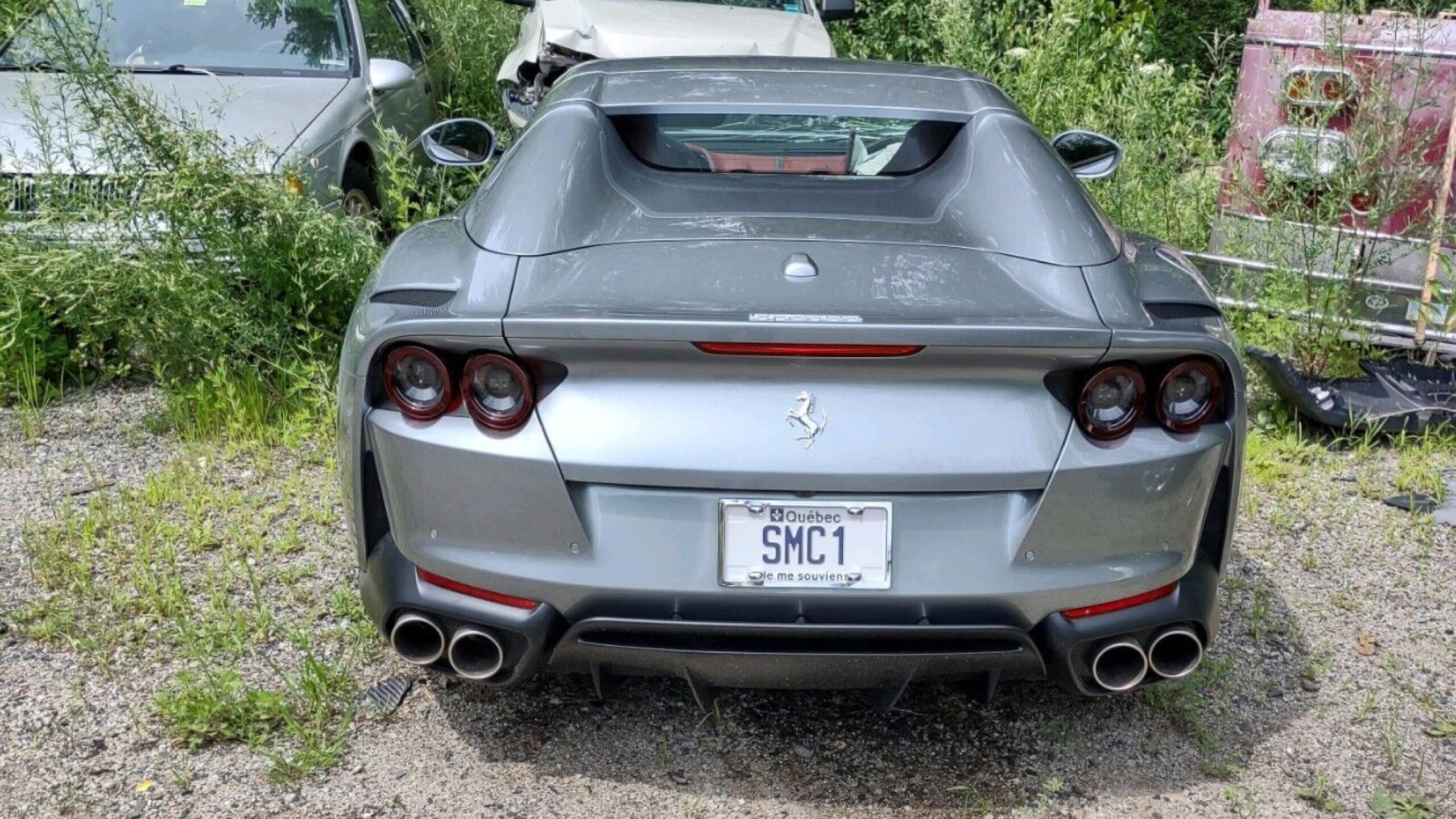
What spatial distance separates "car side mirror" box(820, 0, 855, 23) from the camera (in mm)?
8898

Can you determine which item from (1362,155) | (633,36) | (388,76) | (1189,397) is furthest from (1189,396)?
(633,36)

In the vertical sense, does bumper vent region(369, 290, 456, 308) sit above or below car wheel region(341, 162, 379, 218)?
above

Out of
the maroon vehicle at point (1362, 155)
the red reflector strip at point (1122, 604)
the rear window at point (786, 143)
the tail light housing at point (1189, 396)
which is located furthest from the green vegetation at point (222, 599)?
the maroon vehicle at point (1362, 155)

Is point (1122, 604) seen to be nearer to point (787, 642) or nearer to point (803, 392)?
point (787, 642)

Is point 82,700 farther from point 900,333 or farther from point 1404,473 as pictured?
point 1404,473

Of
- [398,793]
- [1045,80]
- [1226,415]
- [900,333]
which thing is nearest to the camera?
[900,333]

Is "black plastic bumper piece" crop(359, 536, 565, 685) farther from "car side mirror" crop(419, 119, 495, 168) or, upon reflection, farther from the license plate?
"car side mirror" crop(419, 119, 495, 168)

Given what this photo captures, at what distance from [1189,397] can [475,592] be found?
144 centimetres

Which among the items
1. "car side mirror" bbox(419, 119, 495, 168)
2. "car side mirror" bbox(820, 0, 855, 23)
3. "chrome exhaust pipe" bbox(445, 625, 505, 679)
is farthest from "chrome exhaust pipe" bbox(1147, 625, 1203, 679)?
"car side mirror" bbox(820, 0, 855, 23)

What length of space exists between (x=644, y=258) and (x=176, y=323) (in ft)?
9.54

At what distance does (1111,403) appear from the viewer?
9.02ft

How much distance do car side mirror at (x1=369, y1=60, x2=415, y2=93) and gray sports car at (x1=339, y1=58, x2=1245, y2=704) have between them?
401 cm

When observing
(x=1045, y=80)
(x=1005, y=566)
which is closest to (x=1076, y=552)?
(x=1005, y=566)

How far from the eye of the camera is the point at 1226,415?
9.23 ft
